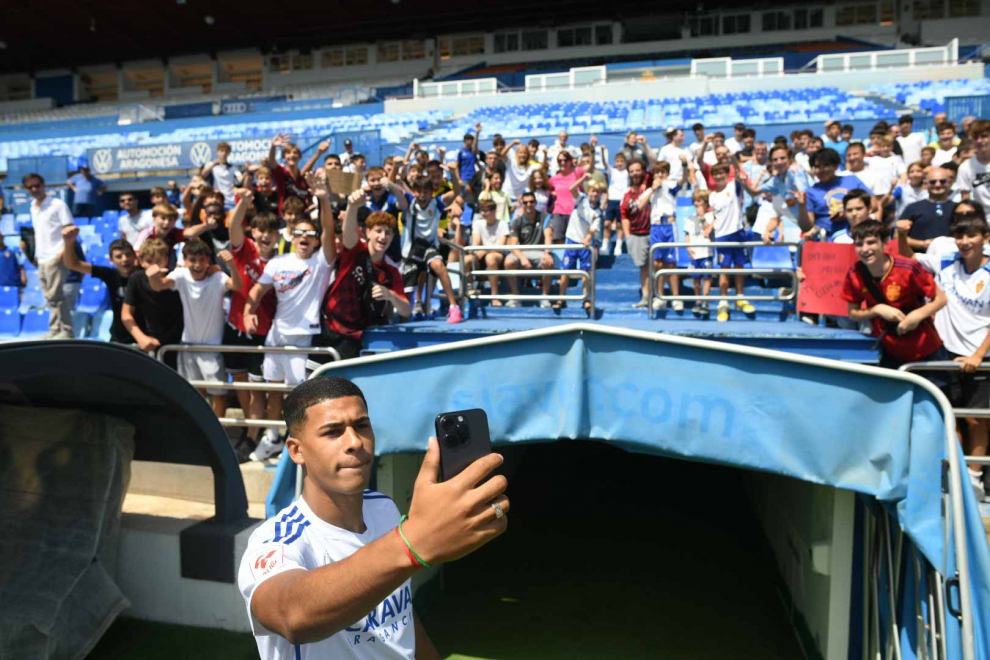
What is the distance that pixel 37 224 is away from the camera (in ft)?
33.2

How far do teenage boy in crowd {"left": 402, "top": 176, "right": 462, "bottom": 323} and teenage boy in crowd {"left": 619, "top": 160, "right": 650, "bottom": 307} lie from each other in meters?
2.67

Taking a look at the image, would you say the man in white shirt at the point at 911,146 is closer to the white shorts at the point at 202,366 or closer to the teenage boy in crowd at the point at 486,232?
the teenage boy in crowd at the point at 486,232

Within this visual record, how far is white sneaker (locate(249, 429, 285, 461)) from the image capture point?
6.48 m

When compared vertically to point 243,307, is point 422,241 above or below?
above

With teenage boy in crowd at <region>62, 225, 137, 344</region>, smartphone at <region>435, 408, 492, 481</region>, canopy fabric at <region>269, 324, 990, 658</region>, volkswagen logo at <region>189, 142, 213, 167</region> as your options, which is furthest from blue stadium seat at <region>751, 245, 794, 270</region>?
volkswagen logo at <region>189, 142, 213, 167</region>

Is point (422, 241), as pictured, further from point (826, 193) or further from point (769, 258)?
point (769, 258)

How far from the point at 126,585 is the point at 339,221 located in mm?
4108

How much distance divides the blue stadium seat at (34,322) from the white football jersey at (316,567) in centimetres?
1179

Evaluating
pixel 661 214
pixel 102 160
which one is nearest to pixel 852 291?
pixel 661 214

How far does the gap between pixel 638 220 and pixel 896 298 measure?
4184mm

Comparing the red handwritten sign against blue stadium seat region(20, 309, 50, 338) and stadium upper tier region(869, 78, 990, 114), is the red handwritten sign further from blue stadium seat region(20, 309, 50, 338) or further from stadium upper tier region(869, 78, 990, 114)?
stadium upper tier region(869, 78, 990, 114)

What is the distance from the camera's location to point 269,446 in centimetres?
648

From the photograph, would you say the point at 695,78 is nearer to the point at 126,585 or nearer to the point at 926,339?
the point at 926,339

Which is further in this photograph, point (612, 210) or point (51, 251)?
point (612, 210)
